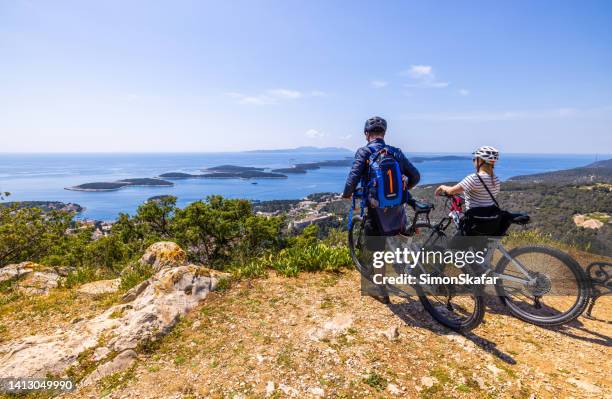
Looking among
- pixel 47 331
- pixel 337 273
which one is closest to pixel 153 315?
pixel 47 331

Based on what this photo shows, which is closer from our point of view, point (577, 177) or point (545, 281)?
point (545, 281)

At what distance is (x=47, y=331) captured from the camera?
5.34 meters

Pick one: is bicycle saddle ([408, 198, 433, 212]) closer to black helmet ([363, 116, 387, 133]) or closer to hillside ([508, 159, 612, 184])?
black helmet ([363, 116, 387, 133])

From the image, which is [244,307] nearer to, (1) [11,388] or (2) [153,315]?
(2) [153,315]

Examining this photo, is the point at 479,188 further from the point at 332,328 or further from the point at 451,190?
the point at 332,328

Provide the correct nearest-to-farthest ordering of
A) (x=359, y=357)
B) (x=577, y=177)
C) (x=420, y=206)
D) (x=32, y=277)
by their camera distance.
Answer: (x=359, y=357) → (x=420, y=206) → (x=32, y=277) → (x=577, y=177)

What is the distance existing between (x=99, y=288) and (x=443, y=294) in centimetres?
785

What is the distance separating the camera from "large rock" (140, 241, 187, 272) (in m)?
7.56

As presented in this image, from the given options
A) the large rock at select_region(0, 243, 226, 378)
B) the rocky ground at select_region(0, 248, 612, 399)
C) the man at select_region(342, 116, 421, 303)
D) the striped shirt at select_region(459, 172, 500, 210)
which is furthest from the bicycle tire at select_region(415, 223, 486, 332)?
the large rock at select_region(0, 243, 226, 378)

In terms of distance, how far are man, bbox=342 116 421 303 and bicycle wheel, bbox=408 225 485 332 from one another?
1.65 feet

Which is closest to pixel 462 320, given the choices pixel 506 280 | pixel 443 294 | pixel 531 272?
pixel 443 294

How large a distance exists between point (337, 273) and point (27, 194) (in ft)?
653

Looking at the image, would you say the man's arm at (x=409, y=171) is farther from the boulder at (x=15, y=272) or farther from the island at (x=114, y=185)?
the island at (x=114, y=185)

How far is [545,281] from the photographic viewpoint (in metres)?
4.27
